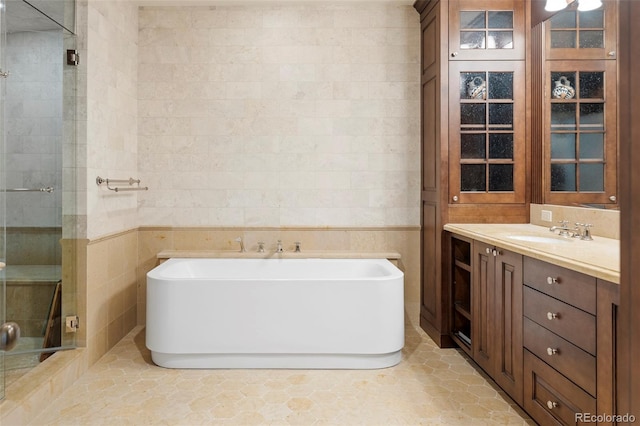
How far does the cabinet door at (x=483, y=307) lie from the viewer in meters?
2.50

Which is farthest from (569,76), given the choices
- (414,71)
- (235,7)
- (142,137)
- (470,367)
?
(142,137)

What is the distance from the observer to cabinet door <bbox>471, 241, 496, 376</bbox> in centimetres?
250

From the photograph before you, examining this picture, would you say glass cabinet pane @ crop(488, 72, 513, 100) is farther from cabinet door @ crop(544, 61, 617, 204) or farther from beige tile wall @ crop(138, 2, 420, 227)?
beige tile wall @ crop(138, 2, 420, 227)

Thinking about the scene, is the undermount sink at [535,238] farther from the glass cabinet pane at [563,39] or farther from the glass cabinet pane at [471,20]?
the glass cabinet pane at [471,20]

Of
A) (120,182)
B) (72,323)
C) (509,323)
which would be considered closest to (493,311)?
(509,323)

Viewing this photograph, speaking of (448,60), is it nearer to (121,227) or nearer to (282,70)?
(282,70)

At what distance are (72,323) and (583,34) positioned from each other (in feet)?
12.3

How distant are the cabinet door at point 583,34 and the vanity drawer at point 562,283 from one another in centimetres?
143

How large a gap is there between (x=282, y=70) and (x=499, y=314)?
2.54 m

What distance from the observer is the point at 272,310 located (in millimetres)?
2791

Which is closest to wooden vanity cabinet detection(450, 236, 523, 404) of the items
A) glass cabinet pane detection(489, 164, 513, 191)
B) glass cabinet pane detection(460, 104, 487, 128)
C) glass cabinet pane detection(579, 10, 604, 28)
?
glass cabinet pane detection(489, 164, 513, 191)

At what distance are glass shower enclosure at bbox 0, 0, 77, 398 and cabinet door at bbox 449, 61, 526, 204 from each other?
2644 millimetres

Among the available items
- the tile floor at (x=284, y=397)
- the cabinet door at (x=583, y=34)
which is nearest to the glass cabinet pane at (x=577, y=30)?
the cabinet door at (x=583, y=34)

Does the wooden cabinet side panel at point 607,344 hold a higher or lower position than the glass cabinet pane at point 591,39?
lower
